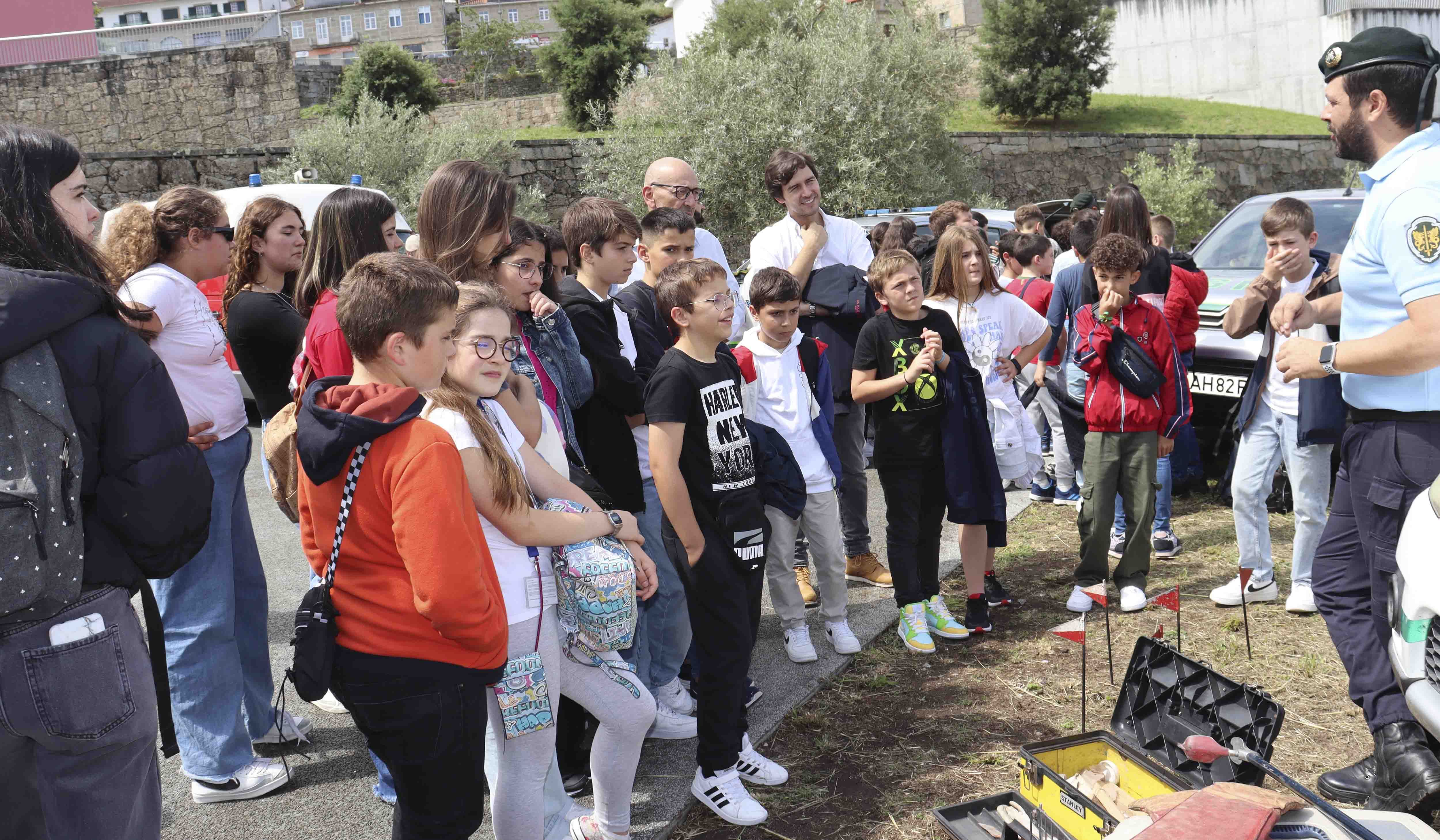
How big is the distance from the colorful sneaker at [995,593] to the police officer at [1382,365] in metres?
1.87

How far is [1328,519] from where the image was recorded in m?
3.37

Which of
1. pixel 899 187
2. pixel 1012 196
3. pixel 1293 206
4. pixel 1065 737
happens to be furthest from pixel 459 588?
pixel 1012 196

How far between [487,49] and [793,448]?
4510 cm

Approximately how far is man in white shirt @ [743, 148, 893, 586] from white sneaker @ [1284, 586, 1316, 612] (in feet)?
6.08

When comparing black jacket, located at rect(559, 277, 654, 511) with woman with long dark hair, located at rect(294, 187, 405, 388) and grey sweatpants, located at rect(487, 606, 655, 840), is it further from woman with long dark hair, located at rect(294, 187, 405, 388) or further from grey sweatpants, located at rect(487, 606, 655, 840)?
grey sweatpants, located at rect(487, 606, 655, 840)

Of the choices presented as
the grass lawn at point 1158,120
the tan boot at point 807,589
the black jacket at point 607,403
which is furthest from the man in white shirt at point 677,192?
the grass lawn at point 1158,120

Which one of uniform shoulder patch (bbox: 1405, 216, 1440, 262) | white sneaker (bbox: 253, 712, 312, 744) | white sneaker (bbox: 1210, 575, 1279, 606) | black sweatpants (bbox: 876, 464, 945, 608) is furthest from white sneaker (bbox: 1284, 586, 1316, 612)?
white sneaker (bbox: 253, 712, 312, 744)

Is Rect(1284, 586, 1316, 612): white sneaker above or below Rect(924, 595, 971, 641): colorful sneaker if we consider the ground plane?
below

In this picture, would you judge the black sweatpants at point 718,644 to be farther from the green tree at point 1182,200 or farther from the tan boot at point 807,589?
the green tree at point 1182,200

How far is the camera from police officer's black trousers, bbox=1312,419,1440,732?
9.79 ft

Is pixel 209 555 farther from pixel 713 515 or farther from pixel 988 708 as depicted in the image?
pixel 988 708

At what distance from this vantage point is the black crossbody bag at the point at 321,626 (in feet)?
7.32

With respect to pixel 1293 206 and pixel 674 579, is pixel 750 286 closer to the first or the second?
pixel 674 579

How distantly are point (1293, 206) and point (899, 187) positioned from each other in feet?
50.6
